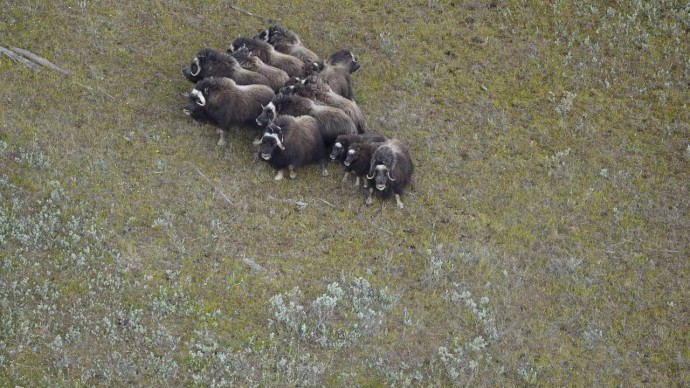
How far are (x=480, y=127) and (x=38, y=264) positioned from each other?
984 centimetres

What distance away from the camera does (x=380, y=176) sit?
15656 millimetres

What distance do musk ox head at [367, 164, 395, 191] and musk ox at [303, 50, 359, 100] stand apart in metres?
3.09

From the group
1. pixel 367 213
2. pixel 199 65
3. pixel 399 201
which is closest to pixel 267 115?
pixel 199 65

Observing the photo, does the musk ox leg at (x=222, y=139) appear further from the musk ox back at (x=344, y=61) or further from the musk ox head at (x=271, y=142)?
the musk ox back at (x=344, y=61)

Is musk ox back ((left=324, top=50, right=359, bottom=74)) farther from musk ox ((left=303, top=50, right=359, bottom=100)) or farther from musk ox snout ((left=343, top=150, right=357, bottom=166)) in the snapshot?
musk ox snout ((left=343, top=150, right=357, bottom=166))

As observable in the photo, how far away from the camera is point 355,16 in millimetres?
21719

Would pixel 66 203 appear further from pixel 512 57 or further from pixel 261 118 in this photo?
pixel 512 57

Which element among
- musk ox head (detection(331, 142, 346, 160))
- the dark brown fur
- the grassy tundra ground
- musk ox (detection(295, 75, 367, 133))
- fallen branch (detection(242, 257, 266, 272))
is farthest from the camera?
the dark brown fur

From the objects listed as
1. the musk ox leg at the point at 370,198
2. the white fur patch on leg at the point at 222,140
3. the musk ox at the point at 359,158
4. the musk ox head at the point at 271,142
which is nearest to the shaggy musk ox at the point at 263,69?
the white fur patch on leg at the point at 222,140

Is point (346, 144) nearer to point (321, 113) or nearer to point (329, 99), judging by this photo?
point (321, 113)

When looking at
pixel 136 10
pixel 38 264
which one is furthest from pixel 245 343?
pixel 136 10

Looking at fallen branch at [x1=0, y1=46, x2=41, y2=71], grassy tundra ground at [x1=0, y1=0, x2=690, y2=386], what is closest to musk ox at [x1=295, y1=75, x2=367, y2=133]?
grassy tundra ground at [x1=0, y1=0, x2=690, y2=386]

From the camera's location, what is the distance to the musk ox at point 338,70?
18.3 metres

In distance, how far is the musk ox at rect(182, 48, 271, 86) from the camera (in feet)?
58.8
